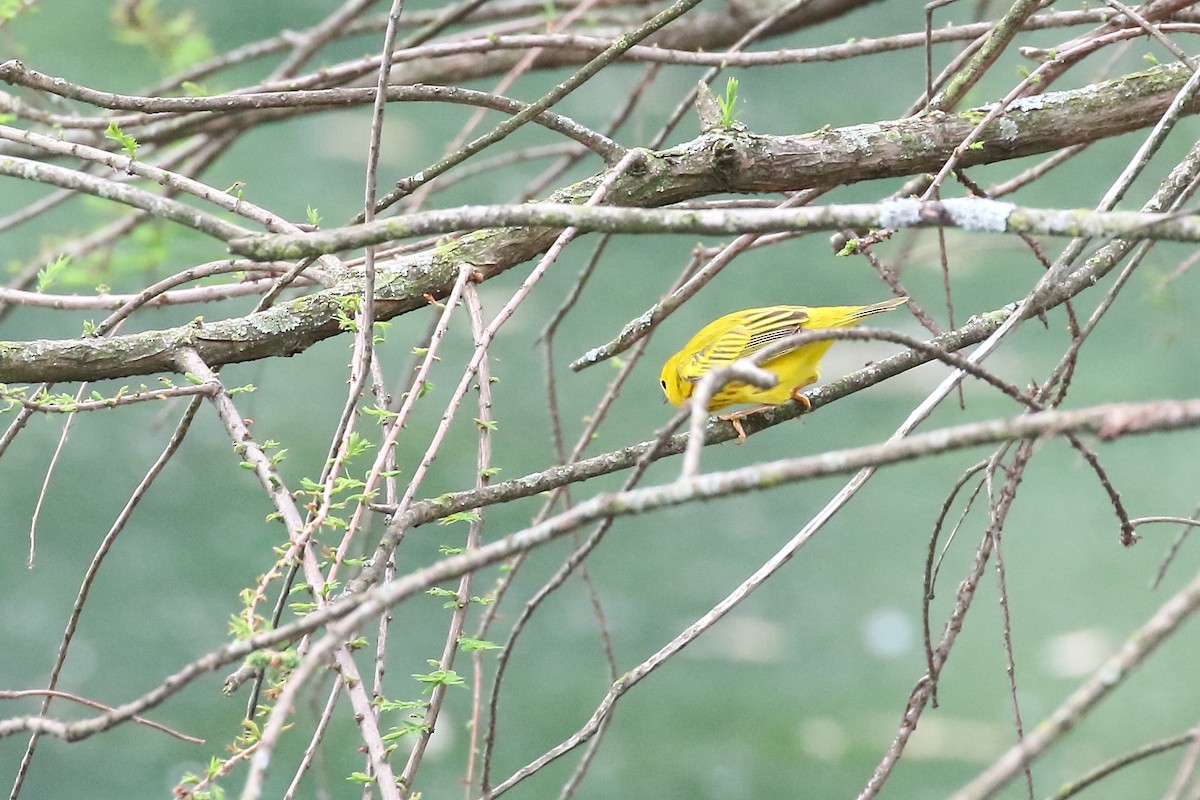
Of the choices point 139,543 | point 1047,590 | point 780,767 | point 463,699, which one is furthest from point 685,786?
point 139,543

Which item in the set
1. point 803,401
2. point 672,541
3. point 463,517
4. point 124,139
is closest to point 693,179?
point 803,401

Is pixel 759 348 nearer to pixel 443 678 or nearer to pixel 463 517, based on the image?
pixel 463 517

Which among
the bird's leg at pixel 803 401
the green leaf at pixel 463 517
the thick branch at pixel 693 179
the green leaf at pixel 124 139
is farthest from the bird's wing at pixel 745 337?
the green leaf at pixel 124 139

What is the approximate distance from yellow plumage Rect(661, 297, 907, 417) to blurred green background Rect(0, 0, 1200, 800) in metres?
3.26

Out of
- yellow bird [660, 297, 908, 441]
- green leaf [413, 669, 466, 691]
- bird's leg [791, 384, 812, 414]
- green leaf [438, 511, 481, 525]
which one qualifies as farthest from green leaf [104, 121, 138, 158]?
yellow bird [660, 297, 908, 441]

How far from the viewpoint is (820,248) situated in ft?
27.9

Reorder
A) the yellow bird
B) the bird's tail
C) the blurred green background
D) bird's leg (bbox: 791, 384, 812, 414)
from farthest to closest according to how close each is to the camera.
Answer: the blurred green background < the bird's tail < the yellow bird < bird's leg (bbox: 791, 384, 812, 414)

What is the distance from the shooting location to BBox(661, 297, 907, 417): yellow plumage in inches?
112

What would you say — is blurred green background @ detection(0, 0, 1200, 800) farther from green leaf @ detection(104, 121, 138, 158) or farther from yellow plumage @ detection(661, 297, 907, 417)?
green leaf @ detection(104, 121, 138, 158)

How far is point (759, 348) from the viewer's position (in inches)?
120

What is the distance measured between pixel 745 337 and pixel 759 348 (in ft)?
0.21

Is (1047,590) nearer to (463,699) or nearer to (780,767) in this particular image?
(780,767)

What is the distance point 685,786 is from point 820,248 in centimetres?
378

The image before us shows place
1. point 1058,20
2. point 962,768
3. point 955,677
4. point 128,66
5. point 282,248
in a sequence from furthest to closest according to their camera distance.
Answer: point 128,66, point 955,677, point 962,768, point 1058,20, point 282,248
